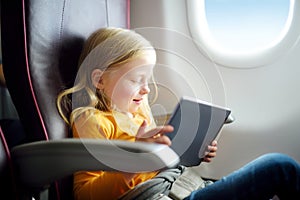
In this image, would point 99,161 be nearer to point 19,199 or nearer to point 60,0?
point 19,199

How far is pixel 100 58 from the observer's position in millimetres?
923

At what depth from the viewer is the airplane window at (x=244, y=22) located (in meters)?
1.29

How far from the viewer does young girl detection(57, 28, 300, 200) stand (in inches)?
33.9

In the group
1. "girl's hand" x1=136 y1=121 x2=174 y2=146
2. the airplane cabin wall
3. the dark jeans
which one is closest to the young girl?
the dark jeans

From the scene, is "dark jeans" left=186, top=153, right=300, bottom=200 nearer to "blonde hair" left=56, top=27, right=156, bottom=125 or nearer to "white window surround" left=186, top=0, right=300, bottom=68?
"blonde hair" left=56, top=27, right=156, bottom=125

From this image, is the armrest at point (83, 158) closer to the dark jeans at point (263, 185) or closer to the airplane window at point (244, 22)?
the dark jeans at point (263, 185)

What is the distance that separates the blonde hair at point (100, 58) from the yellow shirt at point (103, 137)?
0.10 feet

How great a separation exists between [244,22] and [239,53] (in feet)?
0.44

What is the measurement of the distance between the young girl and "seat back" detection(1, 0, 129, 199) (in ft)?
0.12

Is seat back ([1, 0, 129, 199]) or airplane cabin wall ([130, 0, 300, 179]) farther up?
seat back ([1, 0, 129, 199])

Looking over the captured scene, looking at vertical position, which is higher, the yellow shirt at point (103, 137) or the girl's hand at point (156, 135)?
the girl's hand at point (156, 135)

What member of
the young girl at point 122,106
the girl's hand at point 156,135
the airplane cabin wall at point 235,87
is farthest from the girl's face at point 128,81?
the airplane cabin wall at point 235,87

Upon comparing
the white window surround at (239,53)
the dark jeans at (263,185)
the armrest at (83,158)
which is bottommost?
the dark jeans at (263,185)

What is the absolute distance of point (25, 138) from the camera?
32.3 inches
